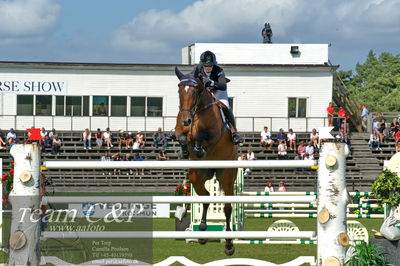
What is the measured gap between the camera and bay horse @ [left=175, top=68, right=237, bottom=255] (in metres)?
9.65

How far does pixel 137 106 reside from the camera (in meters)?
40.7

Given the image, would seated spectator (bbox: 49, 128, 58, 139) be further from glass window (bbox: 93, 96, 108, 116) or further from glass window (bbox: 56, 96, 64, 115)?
glass window (bbox: 93, 96, 108, 116)

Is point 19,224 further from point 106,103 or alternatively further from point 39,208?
point 106,103

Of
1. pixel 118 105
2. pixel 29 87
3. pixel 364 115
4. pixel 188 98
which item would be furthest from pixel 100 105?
pixel 188 98

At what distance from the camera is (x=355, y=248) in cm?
698

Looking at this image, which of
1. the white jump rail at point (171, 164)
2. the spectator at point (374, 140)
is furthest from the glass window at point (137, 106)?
the white jump rail at point (171, 164)

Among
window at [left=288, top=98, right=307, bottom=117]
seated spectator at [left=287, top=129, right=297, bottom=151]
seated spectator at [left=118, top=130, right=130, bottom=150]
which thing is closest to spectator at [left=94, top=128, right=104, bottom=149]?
seated spectator at [left=118, top=130, right=130, bottom=150]

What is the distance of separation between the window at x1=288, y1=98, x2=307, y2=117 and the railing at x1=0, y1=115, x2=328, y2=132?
875 millimetres

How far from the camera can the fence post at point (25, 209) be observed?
6.64 metres

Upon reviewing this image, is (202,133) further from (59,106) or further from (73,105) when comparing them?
(59,106)

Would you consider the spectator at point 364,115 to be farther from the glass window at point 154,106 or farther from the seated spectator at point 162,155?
the seated spectator at point 162,155

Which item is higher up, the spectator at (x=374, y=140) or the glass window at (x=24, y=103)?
the glass window at (x=24, y=103)

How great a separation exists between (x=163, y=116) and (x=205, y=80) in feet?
94.1

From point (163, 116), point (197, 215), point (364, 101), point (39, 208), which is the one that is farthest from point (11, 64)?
point (364, 101)
